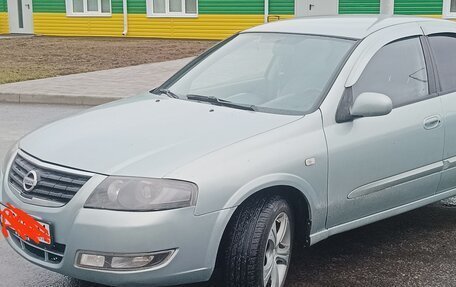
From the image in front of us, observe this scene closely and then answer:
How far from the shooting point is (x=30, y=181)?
11.5 feet

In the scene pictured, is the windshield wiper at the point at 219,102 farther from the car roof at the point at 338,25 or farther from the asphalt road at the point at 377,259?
the asphalt road at the point at 377,259

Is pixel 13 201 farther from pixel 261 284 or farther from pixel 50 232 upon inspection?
pixel 261 284

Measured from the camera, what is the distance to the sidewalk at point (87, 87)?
11.6m

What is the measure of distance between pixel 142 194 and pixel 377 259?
6.52 feet

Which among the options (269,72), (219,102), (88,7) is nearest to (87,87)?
(269,72)

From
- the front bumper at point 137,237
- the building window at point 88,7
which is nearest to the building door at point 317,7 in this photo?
the building window at point 88,7

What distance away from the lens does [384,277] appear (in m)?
4.22

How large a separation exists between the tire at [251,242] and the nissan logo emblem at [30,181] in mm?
1048

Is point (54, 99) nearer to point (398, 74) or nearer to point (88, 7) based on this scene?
point (398, 74)

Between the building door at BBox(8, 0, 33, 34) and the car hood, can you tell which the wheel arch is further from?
the building door at BBox(8, 0, 33, 34)

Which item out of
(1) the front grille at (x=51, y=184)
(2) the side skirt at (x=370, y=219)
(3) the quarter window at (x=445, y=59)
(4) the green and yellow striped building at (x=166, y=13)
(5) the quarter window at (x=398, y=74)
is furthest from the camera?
(4) the green and yellow striped building at (x=166, y=13)

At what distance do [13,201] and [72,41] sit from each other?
2213cm

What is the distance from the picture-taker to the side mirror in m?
3.99

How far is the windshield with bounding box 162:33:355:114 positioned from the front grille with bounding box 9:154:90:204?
1.28 m
